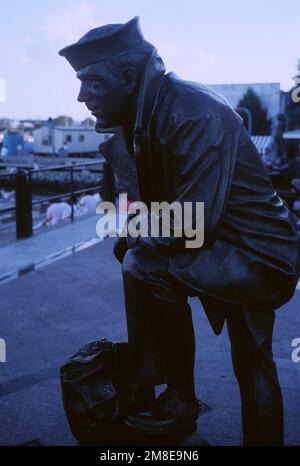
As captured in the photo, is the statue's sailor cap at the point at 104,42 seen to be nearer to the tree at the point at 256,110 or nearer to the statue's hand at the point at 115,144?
the statue's hand at the point at 115,144

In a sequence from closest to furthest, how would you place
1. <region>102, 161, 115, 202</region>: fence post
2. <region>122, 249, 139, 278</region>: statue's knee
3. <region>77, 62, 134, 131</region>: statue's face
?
<region>77, 62, 134, 131</region>: statue's face
<region>122, 249, 139, 278</region>: statue's knee
<region>102, 161, 115, 202</region>: fence post

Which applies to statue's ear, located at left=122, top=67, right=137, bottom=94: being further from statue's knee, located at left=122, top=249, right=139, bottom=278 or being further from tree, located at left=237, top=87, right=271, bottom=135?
tree, located at left=237, top=87, right=271, bottom=135

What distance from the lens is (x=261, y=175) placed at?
7.34 ft

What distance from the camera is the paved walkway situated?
2922mm

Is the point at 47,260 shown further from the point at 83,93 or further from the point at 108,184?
the point at 83,93

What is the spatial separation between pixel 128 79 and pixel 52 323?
2.89 metres

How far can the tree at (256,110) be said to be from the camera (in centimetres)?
4753

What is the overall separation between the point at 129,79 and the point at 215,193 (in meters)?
0.57

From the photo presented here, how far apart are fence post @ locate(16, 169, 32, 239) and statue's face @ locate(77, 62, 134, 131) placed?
6220 millimetres

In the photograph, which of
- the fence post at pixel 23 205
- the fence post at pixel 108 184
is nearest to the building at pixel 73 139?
the fence post at pixel 108 184

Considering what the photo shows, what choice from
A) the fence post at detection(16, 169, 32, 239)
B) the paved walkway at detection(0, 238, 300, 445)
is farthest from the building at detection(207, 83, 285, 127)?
the paved walkway at detection(0, 238, 300, 445)

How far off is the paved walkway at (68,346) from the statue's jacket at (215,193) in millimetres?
1023

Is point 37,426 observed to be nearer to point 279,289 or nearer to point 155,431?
point 155,431

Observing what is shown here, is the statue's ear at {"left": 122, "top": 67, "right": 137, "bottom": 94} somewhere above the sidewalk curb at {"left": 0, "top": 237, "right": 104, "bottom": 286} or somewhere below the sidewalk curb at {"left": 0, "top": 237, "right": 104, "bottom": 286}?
above
